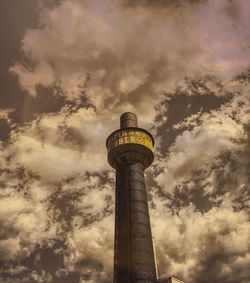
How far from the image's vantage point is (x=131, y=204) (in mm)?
22172

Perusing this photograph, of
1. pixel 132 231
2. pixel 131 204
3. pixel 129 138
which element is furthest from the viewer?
pixel 129 138

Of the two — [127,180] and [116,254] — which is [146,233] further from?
[127,180]

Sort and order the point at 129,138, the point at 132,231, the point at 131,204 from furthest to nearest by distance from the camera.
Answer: the point at 129,138 < the point at 131,204 < the point at 132,231

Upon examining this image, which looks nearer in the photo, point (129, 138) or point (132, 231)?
point (132, 231)

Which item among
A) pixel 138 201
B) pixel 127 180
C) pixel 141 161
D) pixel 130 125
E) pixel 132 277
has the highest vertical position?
pixel 130 125

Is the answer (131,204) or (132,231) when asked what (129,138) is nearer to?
(131,204)

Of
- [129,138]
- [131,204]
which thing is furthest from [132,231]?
[129,138]

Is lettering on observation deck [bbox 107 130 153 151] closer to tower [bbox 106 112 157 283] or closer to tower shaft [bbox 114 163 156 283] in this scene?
tower [bbox 106 112 157 283]

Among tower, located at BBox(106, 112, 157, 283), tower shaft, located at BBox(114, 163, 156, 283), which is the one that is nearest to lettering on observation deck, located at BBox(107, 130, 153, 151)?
tower, located at BBox(106, 112, 157, 283)

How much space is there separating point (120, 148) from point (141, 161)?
86.4 inches

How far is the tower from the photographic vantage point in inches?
770

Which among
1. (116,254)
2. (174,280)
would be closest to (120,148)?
(116,254)

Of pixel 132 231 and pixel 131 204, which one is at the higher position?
pixel 131 204

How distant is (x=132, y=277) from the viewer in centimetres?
1895
